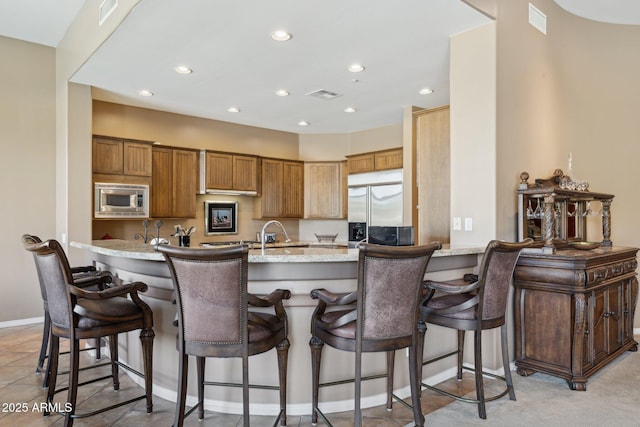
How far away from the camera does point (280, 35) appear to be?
351 centimetres

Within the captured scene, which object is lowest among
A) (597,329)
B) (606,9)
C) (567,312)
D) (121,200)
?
(597,329)

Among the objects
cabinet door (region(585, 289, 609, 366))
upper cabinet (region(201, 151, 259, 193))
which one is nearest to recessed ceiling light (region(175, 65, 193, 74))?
upper cabinet (region(201, 151, 259, 193))

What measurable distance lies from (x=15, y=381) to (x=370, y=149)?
5847 mm

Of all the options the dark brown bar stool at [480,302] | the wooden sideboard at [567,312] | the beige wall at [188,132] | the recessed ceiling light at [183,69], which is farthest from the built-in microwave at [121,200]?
the wooden sideboard at [567,312]

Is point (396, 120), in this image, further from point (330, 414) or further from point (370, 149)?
point (330, 414)

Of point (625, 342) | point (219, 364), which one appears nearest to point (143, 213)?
point (219, 364)

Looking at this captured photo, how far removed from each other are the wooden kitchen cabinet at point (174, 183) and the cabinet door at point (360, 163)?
2.61 meters

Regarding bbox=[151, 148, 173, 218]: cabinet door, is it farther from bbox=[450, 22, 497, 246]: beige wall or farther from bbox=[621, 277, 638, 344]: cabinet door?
bbox=[621, 277, 638, 344]: cabinet door

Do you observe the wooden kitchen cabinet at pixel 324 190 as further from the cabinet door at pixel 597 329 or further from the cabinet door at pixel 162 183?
the cabinet door at pixel 597 329

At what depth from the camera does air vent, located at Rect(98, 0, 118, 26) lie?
3.45 metres

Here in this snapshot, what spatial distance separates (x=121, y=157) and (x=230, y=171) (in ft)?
5.70

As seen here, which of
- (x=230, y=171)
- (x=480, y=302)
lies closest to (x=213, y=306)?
Answer: (x=480, y=302)

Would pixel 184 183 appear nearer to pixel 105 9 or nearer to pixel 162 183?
pixel 162 183

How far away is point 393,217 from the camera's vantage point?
6.14 metres
